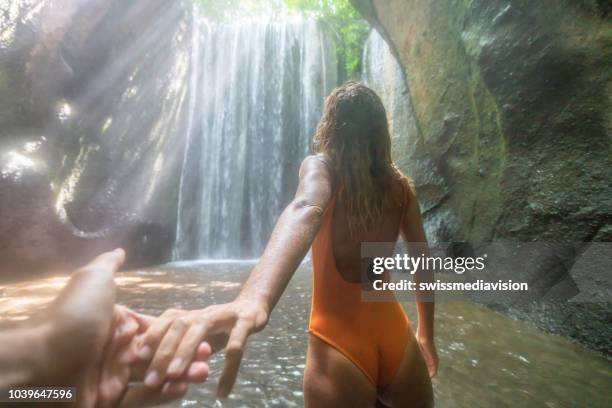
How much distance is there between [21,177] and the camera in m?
6.94

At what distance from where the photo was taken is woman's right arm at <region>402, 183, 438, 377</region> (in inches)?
68.0

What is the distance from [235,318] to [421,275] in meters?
1.23

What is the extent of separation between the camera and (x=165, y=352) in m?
0.73

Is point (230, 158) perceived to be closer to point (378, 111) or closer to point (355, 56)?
point (355, 56)

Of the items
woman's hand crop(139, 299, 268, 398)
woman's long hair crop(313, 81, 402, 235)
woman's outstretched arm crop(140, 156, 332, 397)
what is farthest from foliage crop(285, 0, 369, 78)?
woman's hand crop(139, 299, 268, 398)

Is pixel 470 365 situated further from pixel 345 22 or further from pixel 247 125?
pixel 345 22

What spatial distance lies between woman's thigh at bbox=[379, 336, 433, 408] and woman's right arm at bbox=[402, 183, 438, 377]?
0.95ft

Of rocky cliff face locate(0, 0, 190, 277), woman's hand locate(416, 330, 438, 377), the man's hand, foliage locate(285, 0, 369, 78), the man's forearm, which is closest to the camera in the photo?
the man's forearm

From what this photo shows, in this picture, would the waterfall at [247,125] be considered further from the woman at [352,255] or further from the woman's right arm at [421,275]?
the woman at [352,255]

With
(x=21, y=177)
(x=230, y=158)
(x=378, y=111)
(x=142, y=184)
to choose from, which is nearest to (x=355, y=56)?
(x=230, y=158)

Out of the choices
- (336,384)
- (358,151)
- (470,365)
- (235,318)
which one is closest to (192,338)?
(235,318)

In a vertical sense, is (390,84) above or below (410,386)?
above

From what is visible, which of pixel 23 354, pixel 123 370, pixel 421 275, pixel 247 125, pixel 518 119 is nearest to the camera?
pixel 23 354

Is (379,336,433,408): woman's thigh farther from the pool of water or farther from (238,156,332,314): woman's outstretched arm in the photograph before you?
Answer: the pool of water
